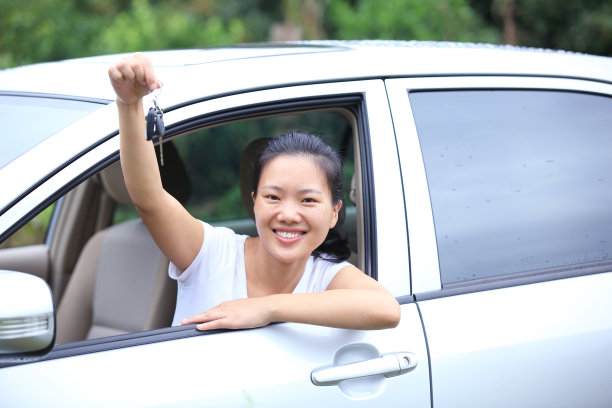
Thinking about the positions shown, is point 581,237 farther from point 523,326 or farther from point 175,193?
point 175,193

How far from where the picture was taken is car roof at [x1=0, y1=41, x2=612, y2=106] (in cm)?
176

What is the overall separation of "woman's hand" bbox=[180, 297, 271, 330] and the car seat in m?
0.93

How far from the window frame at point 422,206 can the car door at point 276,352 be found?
0.10 ft

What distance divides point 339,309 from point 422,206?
1.29 feet

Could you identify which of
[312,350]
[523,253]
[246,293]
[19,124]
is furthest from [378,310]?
[19,124]

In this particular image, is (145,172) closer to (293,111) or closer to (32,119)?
(32,119)

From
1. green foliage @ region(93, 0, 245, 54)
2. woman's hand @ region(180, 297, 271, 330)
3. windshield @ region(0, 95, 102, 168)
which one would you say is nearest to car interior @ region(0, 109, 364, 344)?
woman's hand @ region(180, 297, 271, 330)

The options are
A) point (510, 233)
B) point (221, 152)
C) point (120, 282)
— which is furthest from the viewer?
point (221, 152)

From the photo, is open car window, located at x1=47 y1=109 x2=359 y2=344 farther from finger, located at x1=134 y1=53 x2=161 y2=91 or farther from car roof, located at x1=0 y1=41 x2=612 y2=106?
finger, located at x1=134 y1=53 x2=161 y2=91

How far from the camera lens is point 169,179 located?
8.39ft

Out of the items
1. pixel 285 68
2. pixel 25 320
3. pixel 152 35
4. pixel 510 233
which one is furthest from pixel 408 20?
pixel 25 320

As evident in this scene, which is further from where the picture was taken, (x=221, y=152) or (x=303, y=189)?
(x=221, y=152)

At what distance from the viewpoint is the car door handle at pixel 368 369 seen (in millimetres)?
1623

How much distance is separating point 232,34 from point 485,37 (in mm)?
3411
